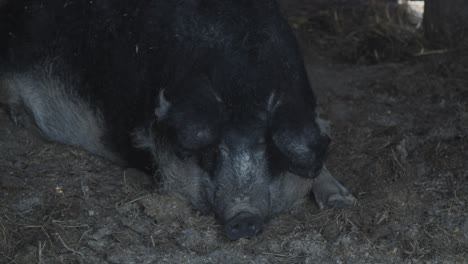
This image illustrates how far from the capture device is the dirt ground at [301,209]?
3.80 meters

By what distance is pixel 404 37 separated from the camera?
5863 mm

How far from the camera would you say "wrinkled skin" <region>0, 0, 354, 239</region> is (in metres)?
3.78

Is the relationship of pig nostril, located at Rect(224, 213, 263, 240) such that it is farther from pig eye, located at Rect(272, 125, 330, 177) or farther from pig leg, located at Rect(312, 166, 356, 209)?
pig leg, located at Rect(312, 166, 356, 209)

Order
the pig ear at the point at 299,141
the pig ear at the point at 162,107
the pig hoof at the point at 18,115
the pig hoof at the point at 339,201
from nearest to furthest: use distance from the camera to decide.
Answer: the pig ear at the point at 299,141 → the pig ear at the point at 162,107 → the pig hoof at the point at 339,201 → the pig hoof at the point at 18,115

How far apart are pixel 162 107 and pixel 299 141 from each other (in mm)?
623

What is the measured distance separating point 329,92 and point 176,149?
1.59 metres

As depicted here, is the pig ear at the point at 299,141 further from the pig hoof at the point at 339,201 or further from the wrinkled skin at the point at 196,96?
the pig hoof at the point at 339,201

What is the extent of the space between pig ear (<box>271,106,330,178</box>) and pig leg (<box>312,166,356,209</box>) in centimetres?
39

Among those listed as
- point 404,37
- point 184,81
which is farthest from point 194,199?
point 404,37

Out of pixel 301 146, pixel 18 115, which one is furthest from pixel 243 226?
pixel 18 115

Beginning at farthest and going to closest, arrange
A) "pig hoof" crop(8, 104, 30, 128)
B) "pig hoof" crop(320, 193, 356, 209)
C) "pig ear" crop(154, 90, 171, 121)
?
1. "pig hoof" crop(8, 104, 30, 128)
2. "pig hoof" crop(320, 193, 356, 209)
3. "pig ear" crop(154, 90, 171, 121)

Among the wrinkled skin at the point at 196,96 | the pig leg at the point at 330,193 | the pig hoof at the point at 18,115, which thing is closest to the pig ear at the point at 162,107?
the wrinkled skin at the point at 196,96

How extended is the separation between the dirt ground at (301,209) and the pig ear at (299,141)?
1.17 feet

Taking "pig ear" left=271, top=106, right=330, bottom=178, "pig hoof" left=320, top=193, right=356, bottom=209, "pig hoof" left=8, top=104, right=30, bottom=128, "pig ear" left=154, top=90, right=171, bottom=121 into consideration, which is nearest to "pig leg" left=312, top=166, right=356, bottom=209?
"pig hoof" left=320, top=193, right=356, bottom=209
